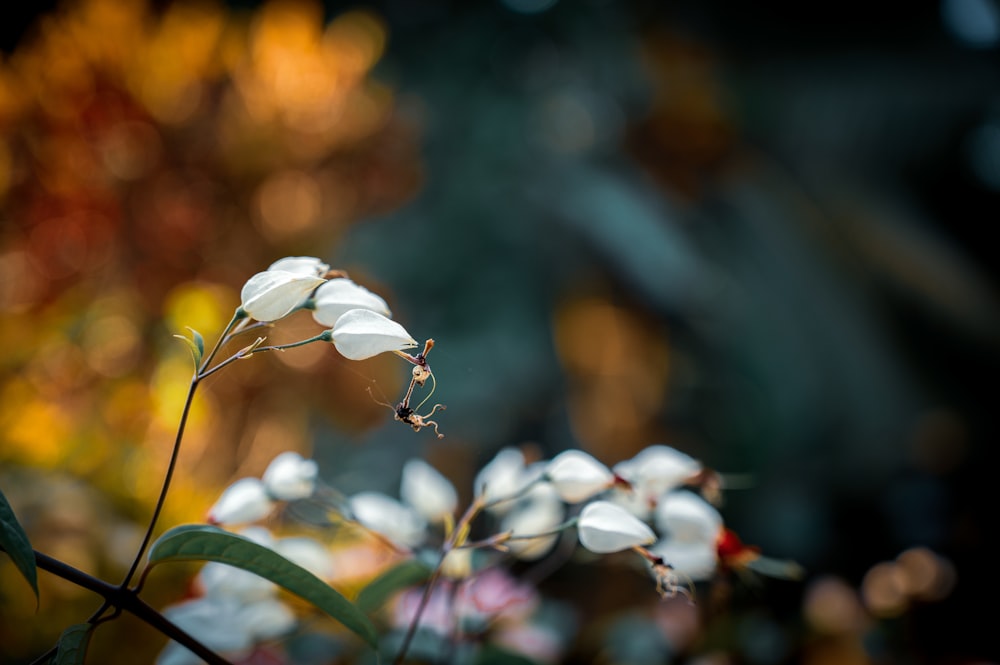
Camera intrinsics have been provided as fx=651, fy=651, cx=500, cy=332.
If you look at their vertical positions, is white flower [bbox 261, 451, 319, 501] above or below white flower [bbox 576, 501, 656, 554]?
above

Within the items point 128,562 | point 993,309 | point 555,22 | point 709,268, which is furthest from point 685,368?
point 128,562

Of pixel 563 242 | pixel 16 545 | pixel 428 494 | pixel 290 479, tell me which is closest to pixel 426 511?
pixel 428 494

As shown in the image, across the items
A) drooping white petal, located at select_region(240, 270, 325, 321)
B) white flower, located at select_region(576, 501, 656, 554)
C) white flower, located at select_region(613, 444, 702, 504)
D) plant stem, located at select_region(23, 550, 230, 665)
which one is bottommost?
plant stem, located at select_region(23, 550, 230, 665)

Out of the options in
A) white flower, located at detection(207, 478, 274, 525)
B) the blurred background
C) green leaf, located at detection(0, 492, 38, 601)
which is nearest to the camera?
green leaf, located at detection(0, 492, 38, 601)

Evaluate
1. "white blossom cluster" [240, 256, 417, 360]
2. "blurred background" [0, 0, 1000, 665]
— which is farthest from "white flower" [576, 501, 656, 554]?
"blurred background" [0, 0, 1000, 665]

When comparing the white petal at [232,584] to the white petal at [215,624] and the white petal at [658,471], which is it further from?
the white petal at [658,471]

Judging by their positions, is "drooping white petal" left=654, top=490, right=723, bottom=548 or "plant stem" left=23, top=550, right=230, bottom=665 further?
"drooping white petal" left=654, top=490, right=723, bottom=548

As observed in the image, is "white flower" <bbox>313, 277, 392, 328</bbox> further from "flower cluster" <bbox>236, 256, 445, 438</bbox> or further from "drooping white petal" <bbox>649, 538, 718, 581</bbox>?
"drooping white petal" <bbox>649, 538, 718, 581</bbox>

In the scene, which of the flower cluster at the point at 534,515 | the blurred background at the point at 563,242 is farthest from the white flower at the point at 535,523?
the blurred background at the point at 563,242
